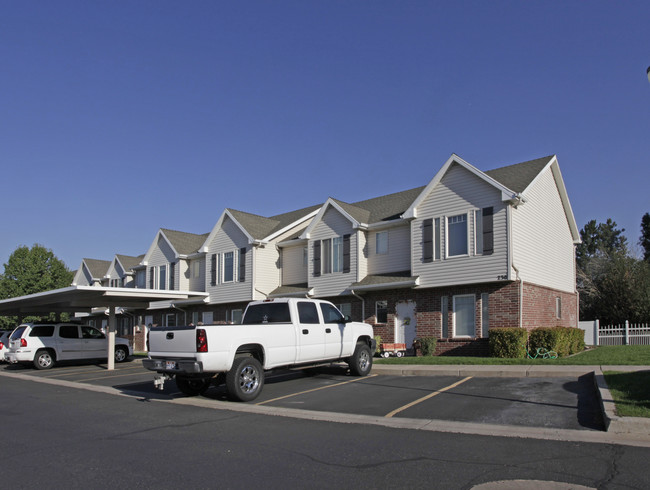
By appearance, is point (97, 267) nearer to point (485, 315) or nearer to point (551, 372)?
point (485, 315)

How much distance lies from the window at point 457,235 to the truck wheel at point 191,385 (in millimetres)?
12613

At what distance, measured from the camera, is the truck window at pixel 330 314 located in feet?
48.1

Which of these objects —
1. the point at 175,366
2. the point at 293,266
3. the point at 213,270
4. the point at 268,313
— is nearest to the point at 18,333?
the point at 213,270

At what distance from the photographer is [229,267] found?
1312 inches

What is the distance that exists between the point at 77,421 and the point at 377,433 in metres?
5.51

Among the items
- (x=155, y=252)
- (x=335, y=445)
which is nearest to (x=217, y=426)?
(x=335, y=445)

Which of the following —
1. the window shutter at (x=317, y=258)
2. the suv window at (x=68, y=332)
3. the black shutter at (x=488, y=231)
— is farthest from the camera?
the window shutter at (x=317, y=258)

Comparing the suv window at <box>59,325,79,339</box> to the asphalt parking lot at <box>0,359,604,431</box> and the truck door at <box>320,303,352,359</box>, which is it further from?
the truck door at <box>320,303,352,359</box>

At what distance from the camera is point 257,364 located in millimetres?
12383

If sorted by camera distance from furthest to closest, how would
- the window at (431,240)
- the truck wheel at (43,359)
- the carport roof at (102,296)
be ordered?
the window at (431,240), the truck wheel at (43,359), the carport roof at (102,296)

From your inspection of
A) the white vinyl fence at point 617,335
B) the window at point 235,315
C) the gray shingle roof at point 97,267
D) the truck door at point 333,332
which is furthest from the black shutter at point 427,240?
the gray shingle roof at point 97,267

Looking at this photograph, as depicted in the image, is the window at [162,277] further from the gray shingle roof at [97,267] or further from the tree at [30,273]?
the tree at [30,273]

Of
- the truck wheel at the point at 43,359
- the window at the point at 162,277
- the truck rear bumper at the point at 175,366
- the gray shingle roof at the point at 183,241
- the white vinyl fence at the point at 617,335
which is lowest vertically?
the truck wheel at the point at 43,359

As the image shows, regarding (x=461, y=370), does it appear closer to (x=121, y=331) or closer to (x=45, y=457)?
(x=45, y=457)
